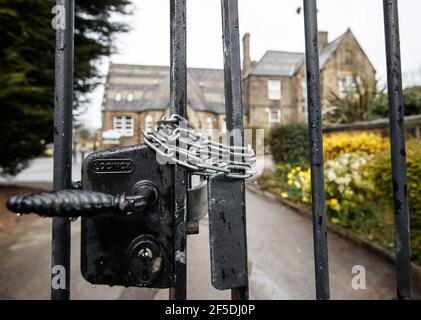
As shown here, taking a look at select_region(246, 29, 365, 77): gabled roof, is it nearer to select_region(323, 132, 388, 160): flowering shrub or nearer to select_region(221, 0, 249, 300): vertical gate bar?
select_region(323, 132, 388, 160): flowering shrub

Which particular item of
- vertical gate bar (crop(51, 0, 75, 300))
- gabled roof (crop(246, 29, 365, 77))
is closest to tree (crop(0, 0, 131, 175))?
vertical gate bar (crop(51, 0, 75, 300))

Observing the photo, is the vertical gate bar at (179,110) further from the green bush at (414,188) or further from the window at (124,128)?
the green bush at (414,188)

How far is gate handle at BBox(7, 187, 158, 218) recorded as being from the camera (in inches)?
22.0

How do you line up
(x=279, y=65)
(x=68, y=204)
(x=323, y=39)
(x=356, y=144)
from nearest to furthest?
1. (x=68, y=204)
2. (x=356, y=144)
3. (x=279, y=65)
4. (x=323, y=39)

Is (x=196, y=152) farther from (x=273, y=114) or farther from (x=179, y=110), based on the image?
(x=273, y=114)

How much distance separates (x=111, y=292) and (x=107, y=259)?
2932mm

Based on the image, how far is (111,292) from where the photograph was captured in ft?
10.6

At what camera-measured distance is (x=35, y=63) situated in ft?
23.2

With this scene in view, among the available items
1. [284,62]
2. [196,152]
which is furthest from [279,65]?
[196,152]

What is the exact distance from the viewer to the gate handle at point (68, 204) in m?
0.56

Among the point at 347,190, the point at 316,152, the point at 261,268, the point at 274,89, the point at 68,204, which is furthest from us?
the point at 274,89

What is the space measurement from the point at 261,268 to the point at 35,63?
7.23 m

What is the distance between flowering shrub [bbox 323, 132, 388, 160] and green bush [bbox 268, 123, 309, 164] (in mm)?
1072

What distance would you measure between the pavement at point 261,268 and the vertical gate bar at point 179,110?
2.63m
